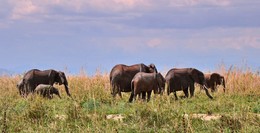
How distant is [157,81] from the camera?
15.0m

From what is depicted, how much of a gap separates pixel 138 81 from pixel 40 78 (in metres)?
5.56

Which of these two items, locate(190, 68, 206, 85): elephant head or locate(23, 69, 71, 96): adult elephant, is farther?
locate(23, 69, 71, 96): adult elephant

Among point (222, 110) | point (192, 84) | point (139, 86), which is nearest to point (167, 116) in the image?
point (222, 110)

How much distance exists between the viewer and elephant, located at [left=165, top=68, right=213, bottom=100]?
16.6 m

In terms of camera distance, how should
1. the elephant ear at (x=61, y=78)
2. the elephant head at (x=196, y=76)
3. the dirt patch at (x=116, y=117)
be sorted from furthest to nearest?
the elephant ear at (x=61, y=78)
the elephant head at (x=196, y=76)
the dirt patch at (x=116, y=117)

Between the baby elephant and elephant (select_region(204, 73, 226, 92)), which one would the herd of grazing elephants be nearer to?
the baby elephant

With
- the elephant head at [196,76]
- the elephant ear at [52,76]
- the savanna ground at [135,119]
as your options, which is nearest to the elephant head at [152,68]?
the elephant head at [196,76]

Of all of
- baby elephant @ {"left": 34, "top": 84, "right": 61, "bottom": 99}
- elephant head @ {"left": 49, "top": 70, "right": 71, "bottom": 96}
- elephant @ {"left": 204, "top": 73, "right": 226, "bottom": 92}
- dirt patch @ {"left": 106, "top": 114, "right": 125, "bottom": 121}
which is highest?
elephant head @ {"left": 49, "top": 70, "right": 71, "bottom": 96}

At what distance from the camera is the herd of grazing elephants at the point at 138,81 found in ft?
49.1

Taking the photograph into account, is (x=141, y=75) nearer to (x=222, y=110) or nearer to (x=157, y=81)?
(x=157, y=81)

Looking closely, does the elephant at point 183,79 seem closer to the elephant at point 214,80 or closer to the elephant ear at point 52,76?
the elephant at point 214,80

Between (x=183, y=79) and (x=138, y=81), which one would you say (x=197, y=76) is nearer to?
(x=183, y=79)

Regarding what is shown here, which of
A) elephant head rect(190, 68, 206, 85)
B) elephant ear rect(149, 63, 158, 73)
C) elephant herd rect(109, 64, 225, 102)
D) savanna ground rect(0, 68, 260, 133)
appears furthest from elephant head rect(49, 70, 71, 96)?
savanna ground rect(0, 68, 260, 133)

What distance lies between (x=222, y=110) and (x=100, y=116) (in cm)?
341
